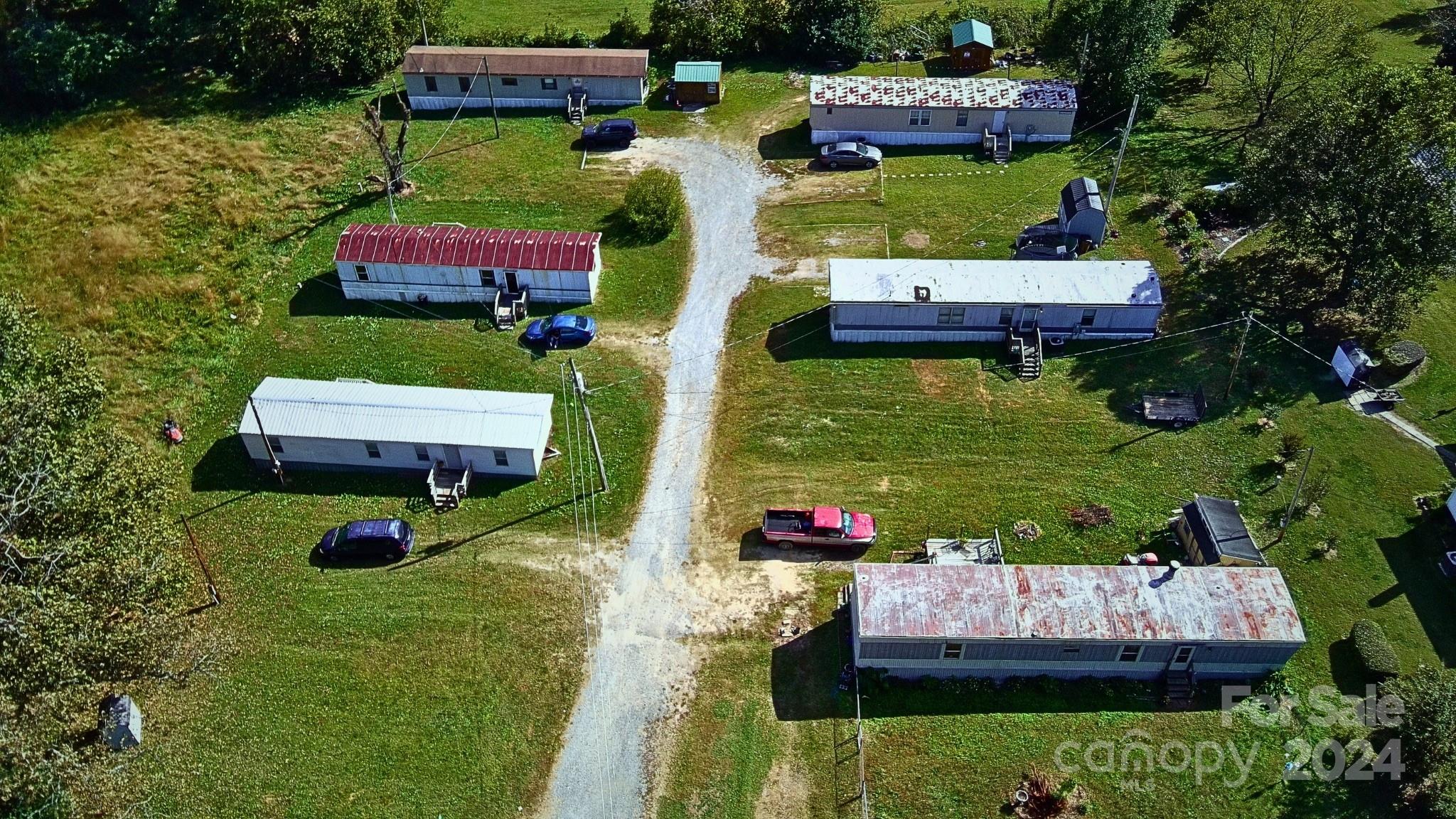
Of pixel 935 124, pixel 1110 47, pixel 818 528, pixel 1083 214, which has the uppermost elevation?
pixel 1110 47

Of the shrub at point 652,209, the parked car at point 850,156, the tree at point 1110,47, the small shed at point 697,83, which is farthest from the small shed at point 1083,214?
the small shed at point 697,83

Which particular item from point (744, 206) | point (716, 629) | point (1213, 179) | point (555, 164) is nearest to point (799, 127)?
point (744, 206)

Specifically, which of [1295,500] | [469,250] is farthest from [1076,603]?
[469,250]

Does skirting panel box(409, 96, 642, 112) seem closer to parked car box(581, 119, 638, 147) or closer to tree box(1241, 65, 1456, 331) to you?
parked car box(581, 119, 638, 147)

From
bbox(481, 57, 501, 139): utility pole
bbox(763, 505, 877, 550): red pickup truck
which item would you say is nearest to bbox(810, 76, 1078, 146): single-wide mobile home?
bbox(481, 57, 501, 139): utility pole

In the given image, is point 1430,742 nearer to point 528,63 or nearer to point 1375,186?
point 1375,186

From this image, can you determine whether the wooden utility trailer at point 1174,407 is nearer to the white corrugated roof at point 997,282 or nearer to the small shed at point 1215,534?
the white corrugated roof at point 997,282

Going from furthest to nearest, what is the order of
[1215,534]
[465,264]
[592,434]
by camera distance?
[465,264], [592,434], [1215,534]
